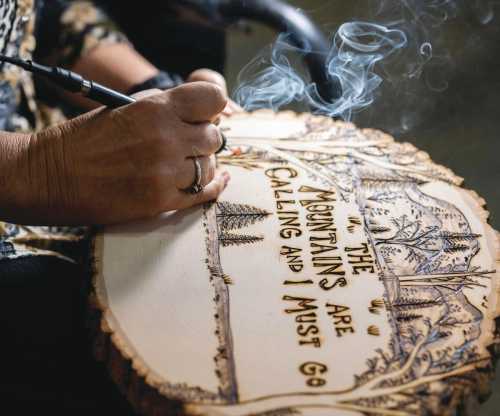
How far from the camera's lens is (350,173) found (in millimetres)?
1232

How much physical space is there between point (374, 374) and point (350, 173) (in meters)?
0.47

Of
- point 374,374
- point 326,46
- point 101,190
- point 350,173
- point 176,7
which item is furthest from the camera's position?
point 176,7

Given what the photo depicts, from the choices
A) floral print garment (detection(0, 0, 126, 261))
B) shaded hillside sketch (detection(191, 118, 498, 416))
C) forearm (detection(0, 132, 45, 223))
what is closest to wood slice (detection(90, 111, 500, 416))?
shaded hillside sketch (detection(191, 118, 498, 416))

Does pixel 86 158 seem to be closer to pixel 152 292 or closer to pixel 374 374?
pixel 152 292

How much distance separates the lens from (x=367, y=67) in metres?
1.60

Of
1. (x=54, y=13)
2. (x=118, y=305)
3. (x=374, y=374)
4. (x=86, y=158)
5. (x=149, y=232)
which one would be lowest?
(x=374, y=374)

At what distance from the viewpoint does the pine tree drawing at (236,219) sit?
3.51 feet

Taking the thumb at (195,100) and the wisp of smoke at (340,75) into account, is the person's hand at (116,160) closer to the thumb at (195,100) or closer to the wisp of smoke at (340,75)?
the thumb at (195,100)

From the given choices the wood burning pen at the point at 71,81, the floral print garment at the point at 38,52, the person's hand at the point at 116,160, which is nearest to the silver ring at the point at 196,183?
the person's hand at the point at 116,160

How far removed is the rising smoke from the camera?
61.0 inches

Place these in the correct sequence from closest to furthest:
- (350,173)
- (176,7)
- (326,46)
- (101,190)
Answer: (101,190) → (350,173) → (326,46) → (176,7)

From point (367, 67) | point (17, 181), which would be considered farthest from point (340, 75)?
point (17, 181)

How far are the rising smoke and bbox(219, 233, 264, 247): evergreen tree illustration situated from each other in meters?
0.54

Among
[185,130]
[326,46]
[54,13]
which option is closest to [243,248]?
[185,130]
